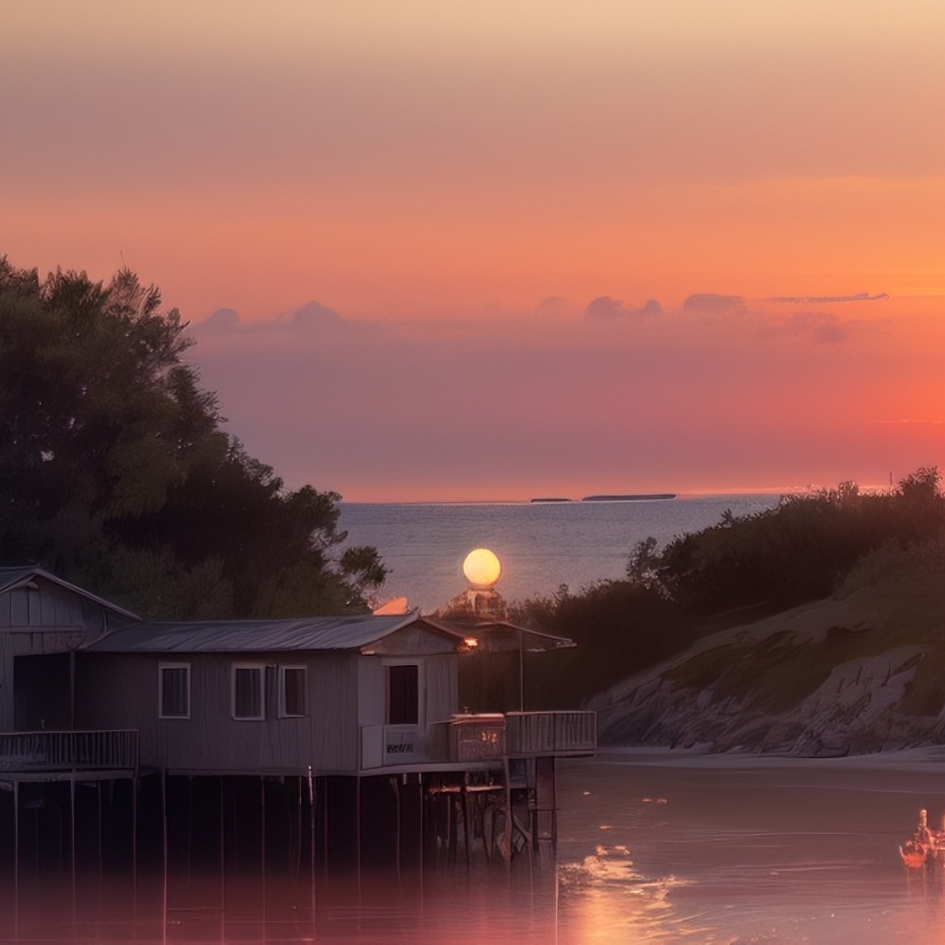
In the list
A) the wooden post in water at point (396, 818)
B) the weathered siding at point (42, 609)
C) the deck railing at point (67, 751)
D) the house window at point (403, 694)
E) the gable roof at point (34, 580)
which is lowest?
the wooden post in water at point (396, 818)

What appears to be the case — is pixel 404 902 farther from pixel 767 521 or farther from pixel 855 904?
pixel 767 521

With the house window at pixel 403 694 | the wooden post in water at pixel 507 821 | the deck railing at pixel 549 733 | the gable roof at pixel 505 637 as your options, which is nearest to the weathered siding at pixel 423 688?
the house window at pixel 403 694

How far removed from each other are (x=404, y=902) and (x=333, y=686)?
5.72 m

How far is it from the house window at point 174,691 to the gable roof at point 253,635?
56 centimetres

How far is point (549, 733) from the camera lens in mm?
49750

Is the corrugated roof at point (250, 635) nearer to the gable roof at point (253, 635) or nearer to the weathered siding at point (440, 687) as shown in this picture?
the gable roof at point (253, 635)

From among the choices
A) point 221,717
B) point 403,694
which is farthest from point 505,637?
point 221,717

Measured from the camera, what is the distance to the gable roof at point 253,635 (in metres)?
46.7

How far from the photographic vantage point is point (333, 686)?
46.5 metres

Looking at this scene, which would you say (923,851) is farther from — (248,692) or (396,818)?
(248,692)

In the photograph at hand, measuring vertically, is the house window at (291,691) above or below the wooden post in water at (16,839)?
above

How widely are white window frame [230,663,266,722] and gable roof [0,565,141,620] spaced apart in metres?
4.16

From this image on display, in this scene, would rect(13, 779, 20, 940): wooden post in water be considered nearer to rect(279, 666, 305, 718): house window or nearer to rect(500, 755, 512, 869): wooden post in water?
rect(279, 666, 305, 718): house window

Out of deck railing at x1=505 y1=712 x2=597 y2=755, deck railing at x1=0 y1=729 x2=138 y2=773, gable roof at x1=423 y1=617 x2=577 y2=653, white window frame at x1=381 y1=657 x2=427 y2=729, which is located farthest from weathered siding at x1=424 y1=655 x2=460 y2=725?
deck railing at x1=0 y1=729 x2=138 y2=773
